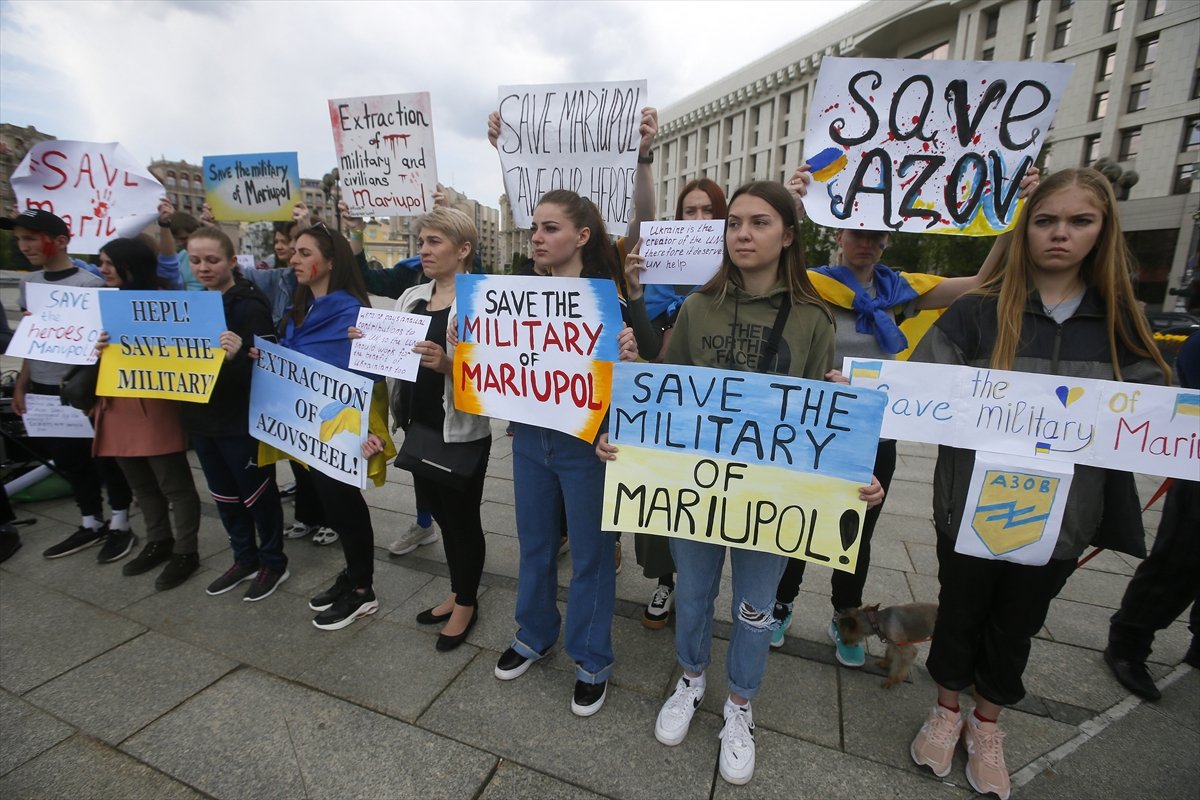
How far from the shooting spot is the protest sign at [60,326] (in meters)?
3.34

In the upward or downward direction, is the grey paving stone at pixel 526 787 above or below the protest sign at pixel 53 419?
below

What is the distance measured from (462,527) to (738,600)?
1455 mm

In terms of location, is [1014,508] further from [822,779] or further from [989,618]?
[822,779]

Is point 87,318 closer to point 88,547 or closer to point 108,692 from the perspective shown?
point 88,547

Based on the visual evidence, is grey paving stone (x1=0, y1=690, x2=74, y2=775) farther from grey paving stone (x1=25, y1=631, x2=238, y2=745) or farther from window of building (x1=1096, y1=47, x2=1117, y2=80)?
window of building (x1=1096, y1=47, x2=1117, y2=80)

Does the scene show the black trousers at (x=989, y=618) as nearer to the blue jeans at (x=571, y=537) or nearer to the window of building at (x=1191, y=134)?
the blue jeans at (x=571, y=537)

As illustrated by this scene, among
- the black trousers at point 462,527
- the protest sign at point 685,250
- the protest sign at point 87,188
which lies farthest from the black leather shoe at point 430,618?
the protest sign at point 87,188

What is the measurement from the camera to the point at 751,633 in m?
2.18

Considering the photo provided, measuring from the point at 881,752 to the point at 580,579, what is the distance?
4.67 feet

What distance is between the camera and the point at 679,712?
92.0 inches

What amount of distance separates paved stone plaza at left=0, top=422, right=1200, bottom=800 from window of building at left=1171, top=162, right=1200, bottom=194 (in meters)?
37.6

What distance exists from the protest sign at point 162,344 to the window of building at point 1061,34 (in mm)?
47139

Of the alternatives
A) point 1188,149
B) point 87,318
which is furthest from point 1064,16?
point 87,318

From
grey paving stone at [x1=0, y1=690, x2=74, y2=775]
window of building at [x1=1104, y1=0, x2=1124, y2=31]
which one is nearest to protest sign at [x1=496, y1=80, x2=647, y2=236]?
grey paving stone at [x1=0, y1=690, x2=74, y2=775]
